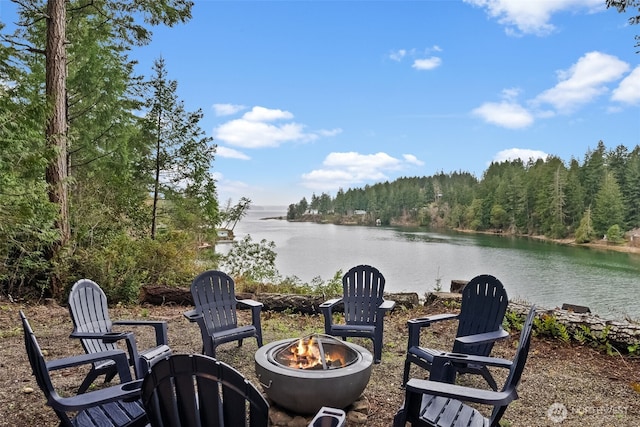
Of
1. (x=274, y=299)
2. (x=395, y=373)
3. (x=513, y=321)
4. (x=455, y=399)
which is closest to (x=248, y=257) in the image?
(x=274, y=299)

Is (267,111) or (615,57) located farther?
(267,111)

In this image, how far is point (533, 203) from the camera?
1248 inches

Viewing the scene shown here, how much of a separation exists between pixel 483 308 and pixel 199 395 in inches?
98.1

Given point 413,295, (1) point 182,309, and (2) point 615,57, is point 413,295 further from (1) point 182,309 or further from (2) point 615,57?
(2) point 615,57

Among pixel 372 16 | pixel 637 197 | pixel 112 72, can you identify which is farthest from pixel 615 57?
pixel 112 72

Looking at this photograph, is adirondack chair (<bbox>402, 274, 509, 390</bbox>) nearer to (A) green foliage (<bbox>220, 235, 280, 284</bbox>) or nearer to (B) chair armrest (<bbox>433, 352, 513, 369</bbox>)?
(B) chair armrest (<bbox>433, 352, 513, 369</bbox>)

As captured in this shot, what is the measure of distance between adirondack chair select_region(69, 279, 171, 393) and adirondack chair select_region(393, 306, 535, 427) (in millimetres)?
1649

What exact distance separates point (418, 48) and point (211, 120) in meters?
12.8

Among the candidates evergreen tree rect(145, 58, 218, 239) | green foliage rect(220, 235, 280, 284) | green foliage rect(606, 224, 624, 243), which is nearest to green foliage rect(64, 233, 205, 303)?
green foliage rect(220, 235, 280, 284)

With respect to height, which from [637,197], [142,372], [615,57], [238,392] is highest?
[615,57]

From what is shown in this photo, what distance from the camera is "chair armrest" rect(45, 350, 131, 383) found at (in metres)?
2.06

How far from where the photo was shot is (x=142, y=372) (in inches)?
102

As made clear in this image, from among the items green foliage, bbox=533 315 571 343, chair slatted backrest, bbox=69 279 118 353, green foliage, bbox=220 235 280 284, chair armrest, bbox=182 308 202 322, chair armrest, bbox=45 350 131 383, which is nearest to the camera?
chair armrest, bbox=45 350 131 383

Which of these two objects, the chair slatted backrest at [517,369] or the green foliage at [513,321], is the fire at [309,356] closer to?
the chair slatted backrest at [517,369]
